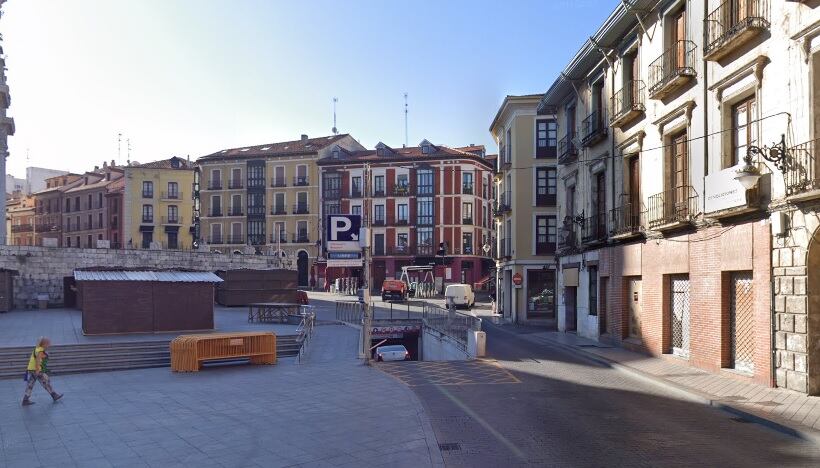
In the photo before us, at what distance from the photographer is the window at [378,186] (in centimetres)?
6906

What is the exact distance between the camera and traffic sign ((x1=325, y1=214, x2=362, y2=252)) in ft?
58.7

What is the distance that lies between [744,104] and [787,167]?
2937 mm

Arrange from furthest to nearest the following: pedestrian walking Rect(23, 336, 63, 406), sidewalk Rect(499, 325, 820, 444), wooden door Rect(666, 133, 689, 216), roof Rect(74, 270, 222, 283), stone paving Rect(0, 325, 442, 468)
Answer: roof Rect(74, 270, 222, 283), wooden door Rect(666, 133, 689, 216), pedestrian walking Rect(23, 336, 63, 406), sidewalk Rect(499, 325, 820, 444), stone paving Rect(0, 325, 442, 468)

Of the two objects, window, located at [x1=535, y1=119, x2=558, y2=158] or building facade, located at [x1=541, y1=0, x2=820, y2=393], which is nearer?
building facade, located at [x1=541, y1=0, x2=820, y2=393]

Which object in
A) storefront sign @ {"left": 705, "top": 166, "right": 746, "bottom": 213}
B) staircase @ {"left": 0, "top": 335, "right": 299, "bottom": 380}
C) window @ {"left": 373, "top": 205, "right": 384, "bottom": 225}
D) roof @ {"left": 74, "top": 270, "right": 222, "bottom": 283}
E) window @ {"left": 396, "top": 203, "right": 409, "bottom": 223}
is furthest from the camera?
window @ {"left": 373, "top": 205, "right": 384, "bottom": 225}

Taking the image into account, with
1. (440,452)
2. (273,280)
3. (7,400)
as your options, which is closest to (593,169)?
(440,452)

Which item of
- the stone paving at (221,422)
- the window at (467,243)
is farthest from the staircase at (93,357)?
the window at (467,243)

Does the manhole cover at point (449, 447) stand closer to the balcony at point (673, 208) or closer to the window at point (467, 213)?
the balcony at point (673, 208)

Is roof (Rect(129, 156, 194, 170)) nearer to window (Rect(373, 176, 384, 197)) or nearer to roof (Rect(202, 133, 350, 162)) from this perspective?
roof (Rect(202, 133, 350, 162))

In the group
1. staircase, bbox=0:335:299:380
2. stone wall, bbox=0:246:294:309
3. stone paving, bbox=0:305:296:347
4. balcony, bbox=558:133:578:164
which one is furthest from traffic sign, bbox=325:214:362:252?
stone wall, bbox=0:246:294:309

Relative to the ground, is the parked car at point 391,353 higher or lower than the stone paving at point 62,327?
lower

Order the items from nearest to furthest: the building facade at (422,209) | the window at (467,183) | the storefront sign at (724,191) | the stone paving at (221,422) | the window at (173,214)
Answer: the stone paving at (221,422) < the storefront sign at (724,191) < the building facade at (422,209) < the window at (467,183) < the window at (173,214)

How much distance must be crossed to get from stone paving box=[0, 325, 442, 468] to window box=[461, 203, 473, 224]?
50.4 metres

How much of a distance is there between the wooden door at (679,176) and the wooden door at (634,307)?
12.5ft
